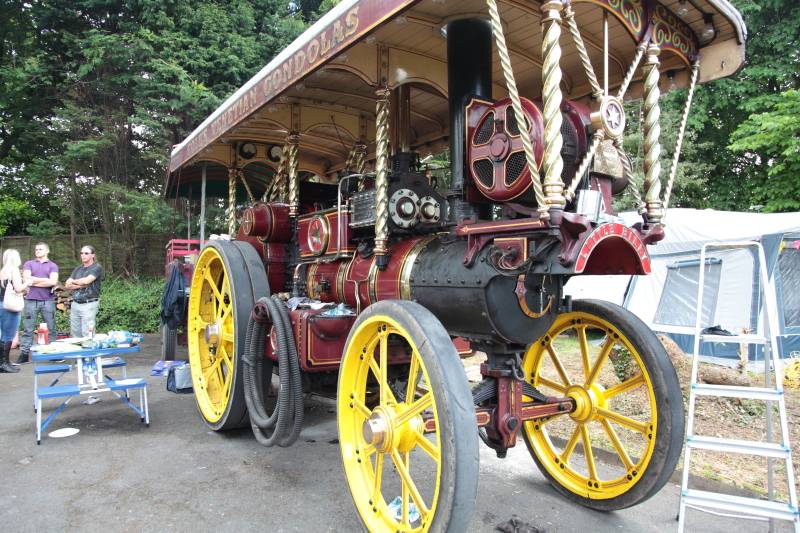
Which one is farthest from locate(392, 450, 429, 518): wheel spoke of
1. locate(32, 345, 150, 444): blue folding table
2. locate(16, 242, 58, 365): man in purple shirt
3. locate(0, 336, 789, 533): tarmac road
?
locate(16, 242, 58, 365): man in purple shirt

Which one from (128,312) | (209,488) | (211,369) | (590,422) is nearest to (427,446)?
(590,422)

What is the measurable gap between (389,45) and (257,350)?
205 cm

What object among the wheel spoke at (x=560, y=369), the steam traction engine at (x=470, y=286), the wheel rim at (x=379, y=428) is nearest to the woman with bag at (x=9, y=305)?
the steam traction engine at (x=470, y=286)

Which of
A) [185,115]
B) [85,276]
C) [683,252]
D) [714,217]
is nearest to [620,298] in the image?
[683,252]

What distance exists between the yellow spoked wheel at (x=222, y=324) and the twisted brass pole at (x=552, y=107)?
2.45m

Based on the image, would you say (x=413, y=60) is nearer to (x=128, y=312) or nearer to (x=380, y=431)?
(x=380, y=431)

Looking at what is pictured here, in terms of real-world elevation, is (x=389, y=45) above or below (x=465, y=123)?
above

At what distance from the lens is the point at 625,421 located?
278 centimetres

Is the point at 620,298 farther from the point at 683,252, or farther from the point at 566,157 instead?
the point at 566,157

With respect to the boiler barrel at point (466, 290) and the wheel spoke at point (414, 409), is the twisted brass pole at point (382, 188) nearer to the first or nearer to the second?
the boiler barrel at point (466, 290)

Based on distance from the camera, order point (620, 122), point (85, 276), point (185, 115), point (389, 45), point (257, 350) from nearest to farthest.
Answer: point (620, 122) → point (389, 45) → point (257, 350) → point (85, 276) → point (185, 115)

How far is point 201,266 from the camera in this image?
459 centimetres

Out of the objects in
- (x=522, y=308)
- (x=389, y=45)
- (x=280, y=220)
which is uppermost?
(x=389, y=45)

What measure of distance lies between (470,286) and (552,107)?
0.86 metres
